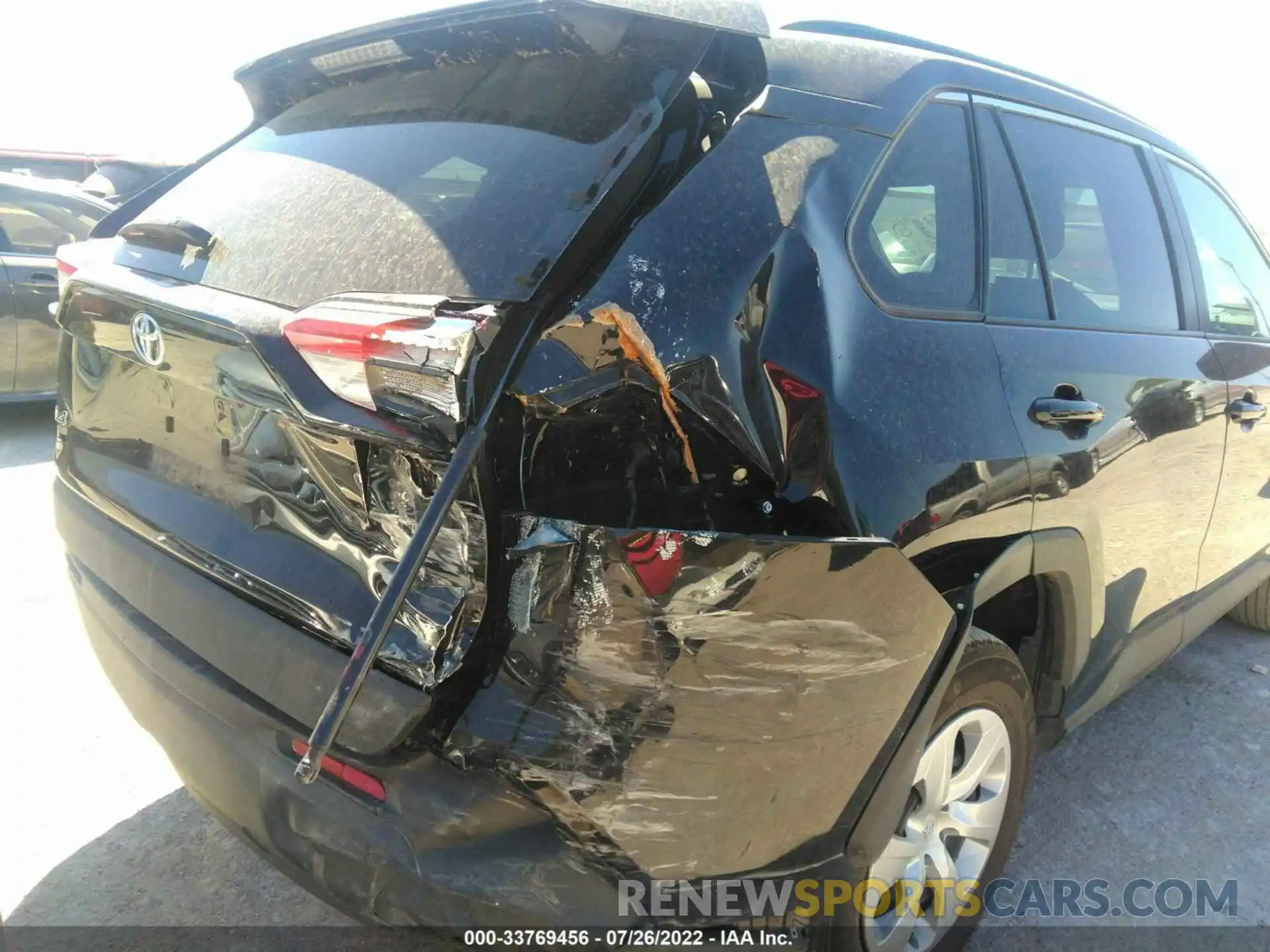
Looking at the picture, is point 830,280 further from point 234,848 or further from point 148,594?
point 234,848

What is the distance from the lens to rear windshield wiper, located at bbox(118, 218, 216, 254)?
6.49 ft

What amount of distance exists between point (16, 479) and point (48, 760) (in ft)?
10.4

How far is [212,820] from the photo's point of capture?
2600mm

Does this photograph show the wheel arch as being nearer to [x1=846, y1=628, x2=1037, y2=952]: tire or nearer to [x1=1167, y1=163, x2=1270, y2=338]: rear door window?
[x1=846, y1=628, x2=1037, y2=952]: tire

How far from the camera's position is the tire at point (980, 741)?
1.93 m

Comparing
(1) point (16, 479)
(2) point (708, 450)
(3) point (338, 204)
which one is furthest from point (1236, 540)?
(1) point (16, 479)

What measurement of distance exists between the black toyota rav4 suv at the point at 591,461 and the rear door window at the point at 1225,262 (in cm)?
108

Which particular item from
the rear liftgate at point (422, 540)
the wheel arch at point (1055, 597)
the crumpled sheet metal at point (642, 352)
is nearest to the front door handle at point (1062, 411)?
the wheel arch at point (1055, 597)

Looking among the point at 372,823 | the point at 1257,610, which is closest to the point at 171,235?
the point at 372,823

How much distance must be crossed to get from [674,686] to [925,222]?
1.13 m

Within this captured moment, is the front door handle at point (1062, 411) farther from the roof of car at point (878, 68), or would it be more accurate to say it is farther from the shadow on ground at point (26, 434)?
the shadow on ground at point (26, 434)

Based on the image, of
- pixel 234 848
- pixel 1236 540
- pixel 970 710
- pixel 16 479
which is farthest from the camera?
pixel 16 479

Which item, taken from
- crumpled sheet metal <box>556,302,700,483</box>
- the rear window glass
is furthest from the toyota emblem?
crumpled sheet metal <box>556,302,700,483</box>

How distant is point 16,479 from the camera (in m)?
5.35
